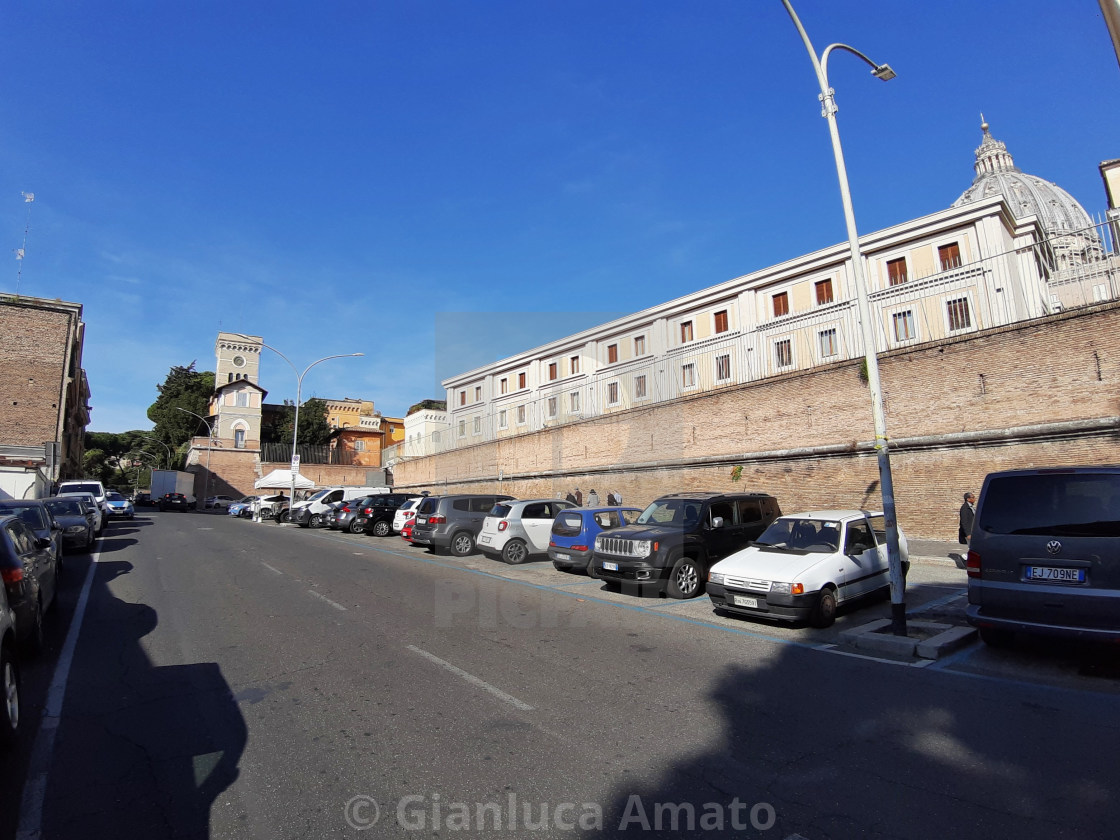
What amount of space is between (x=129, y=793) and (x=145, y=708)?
1.69m

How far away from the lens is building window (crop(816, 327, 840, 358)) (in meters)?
17.6

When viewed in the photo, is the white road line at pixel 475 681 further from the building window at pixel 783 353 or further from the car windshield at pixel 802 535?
the building window at pixel 783 353

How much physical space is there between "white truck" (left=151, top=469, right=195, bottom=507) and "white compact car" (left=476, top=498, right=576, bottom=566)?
48.4 meters

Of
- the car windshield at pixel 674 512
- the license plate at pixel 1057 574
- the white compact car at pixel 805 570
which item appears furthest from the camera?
the car windshield at pixel 674 512

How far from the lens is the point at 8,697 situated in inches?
170

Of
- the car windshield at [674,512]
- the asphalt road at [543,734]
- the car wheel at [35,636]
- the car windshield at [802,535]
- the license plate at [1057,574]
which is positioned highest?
the car windshield at [674,512]

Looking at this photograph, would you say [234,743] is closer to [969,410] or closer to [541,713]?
[541,713]

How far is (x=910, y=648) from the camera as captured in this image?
22.7 ft

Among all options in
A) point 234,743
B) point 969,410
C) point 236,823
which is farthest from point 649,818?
point 969,410

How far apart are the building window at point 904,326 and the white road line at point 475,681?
51.5 ft

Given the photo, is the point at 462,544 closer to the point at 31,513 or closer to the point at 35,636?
the point at 31,513

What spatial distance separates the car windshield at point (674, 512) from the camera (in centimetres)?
1123

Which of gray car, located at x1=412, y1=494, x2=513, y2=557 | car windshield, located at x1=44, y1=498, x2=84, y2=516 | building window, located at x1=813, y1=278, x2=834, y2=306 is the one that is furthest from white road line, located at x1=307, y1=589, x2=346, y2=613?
Answer: building window, located at x1=813, y1=278, x2=834, y2=306

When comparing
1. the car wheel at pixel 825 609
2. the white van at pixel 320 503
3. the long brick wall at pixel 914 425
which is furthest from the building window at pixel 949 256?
the car wheel at pixel 825 609
